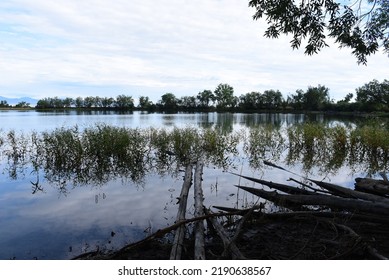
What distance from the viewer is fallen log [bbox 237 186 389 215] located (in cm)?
610

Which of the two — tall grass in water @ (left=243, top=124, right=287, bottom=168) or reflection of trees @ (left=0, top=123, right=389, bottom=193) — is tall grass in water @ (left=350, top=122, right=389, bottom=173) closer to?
reflection of trees @ (left=0, top=123, right=389, bottom=193)

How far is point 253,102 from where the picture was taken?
143125mm

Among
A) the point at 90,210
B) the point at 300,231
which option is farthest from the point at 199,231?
the point at 90,210

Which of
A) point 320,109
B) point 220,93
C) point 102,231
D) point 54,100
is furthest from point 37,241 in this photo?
point 54,100

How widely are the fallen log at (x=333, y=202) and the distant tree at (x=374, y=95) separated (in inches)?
4114

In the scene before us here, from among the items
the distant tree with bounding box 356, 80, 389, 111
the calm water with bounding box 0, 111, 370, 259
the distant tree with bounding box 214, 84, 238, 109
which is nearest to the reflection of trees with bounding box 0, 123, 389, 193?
the calm water with bounding box 0, 111, 370, 259

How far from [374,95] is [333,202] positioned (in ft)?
392

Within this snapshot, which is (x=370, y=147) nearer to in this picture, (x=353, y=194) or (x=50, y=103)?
(x=353, y=194)

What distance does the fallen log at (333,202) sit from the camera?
6.10 meters

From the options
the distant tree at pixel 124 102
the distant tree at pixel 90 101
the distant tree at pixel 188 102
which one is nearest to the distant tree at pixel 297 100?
the distant tree at pixel 188 102

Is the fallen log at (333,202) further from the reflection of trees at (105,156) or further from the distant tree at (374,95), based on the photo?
Result: the distant tree at (374,95)

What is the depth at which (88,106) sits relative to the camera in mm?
181625

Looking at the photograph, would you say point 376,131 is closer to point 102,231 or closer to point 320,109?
point 102,231

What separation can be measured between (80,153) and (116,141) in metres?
2.06
